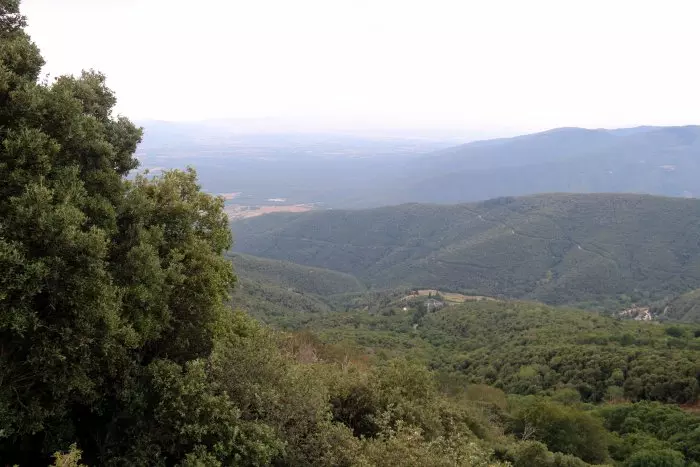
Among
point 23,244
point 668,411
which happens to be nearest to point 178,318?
point 23,244

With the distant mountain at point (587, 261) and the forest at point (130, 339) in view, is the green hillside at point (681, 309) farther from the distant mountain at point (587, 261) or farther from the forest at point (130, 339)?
the forest at point (130, 339)

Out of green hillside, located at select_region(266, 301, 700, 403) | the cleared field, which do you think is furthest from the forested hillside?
the cleared field

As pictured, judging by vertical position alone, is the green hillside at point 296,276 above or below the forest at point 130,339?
below

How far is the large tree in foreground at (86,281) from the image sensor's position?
8.99 metres

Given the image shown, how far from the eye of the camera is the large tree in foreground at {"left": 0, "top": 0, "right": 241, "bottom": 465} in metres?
8.99

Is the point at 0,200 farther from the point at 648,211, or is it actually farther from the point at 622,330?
the point at 648,211

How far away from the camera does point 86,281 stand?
9.30 m

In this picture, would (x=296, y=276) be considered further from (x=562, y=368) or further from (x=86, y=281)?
(x=86, y=281)

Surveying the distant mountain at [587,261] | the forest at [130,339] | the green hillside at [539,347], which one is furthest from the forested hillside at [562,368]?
the distant mountain at [587,261]

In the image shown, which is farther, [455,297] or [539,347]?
[455,297]

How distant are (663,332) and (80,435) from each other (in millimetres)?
82080

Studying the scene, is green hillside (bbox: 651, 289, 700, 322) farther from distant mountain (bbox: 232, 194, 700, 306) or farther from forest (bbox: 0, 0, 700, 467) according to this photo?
forest (bbox: 0, 0, 700, 467)

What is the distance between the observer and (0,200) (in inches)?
362

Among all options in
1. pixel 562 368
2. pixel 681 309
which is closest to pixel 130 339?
pixel 562 368
